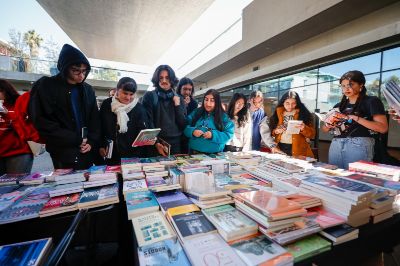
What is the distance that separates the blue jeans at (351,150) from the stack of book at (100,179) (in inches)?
90.6

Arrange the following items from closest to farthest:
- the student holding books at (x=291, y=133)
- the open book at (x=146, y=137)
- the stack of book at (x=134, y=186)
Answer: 1. the stack of book at (x=134, y=186)
2. the open book at (x=146, y=137)
3. the student holding books at (x=291, y=133)

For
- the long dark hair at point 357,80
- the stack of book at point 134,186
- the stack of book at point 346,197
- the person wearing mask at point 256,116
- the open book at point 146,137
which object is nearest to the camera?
the stack of book at point 346,197

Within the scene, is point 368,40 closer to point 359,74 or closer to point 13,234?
point 359,74

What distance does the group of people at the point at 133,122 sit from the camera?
6.25ft

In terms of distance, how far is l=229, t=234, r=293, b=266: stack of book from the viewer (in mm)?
693

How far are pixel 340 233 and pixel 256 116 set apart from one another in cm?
246

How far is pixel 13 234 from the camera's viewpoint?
41.2 inches

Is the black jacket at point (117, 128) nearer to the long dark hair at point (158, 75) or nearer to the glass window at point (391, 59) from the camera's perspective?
the long dark hair at point (158, 75)

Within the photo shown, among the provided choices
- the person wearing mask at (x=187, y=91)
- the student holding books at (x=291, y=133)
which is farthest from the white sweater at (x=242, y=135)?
the person wearing mask at (x=187, y=91)

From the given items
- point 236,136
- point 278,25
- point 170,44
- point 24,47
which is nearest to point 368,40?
point 278,25

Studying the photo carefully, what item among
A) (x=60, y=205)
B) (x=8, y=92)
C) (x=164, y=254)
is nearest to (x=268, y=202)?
(x=164, y=254)

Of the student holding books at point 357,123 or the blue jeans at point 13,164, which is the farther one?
the blue jeans at point 13,164

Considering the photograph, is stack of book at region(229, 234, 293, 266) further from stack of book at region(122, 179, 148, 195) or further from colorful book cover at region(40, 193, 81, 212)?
colorful book cover at region(40, 193, 81, 212)

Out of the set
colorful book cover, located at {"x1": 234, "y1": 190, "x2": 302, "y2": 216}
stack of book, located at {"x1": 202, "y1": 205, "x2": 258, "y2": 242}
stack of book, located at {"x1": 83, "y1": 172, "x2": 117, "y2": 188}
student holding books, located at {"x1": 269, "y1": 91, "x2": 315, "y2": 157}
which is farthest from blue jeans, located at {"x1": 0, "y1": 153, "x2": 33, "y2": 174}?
student holding books, located at {"x1": 269, "y1": 91, "x2": 315, "y2": 157}
